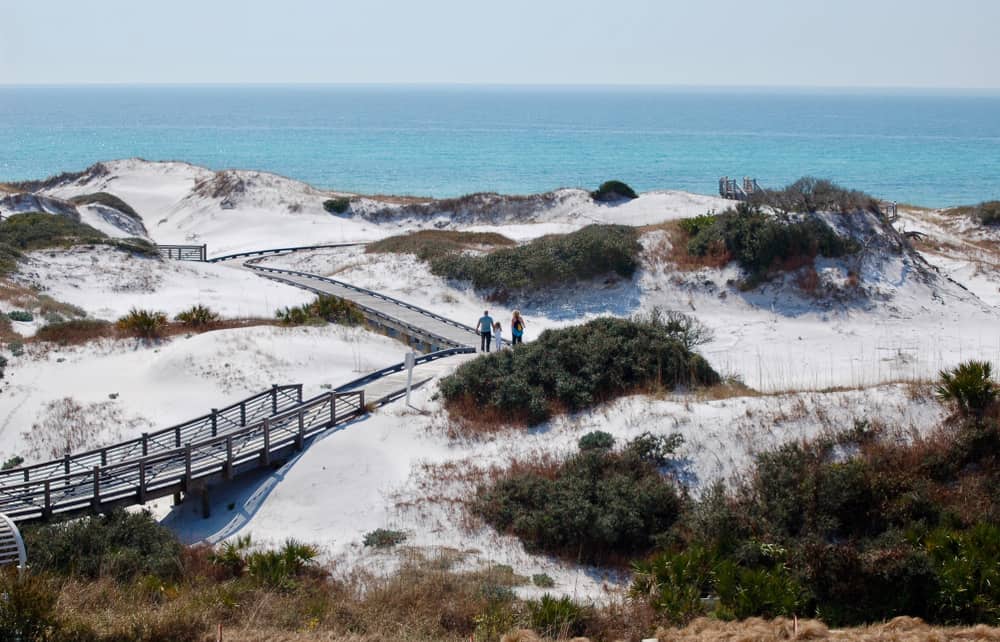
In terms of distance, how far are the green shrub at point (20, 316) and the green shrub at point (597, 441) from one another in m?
18.6

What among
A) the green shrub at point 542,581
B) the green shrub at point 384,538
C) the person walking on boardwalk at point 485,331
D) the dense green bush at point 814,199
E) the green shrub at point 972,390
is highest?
the dense green bush at point 814,199

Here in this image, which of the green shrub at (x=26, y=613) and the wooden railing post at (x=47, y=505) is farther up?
the green shrub at (x=26, y=613)

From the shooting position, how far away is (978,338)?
28219mm

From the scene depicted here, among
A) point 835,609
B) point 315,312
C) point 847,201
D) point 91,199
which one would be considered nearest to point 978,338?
point 847,201

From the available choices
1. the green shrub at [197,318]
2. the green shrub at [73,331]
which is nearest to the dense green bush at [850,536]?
the green shrub at [197,318]

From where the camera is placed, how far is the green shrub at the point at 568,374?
822 inches

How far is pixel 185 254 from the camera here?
4566 centimetres

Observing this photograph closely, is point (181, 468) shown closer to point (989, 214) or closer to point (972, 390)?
point (972, 390)

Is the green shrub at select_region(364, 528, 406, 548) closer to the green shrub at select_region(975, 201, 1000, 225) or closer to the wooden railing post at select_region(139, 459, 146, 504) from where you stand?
the wooden railing post at select_region(139, 459, 146, 504)

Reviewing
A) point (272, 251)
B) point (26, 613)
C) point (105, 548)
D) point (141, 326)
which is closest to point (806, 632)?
point (26, 613)

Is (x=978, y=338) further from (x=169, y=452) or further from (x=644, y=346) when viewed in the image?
(x=169, y=452)

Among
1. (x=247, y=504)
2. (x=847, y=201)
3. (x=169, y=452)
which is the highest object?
(x=847, y=201)

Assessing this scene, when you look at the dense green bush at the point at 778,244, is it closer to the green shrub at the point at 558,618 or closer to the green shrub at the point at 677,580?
the green shrub at the point at 677,580

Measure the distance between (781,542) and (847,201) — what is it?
902 inches
